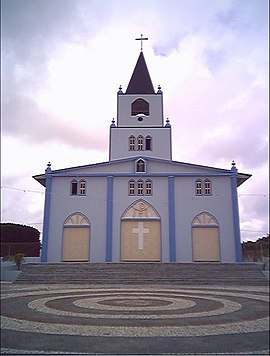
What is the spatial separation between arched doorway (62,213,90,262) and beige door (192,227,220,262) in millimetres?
6745

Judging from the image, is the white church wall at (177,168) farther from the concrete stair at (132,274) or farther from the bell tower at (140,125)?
the concrete stair at (132,274)

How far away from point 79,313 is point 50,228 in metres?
16.0

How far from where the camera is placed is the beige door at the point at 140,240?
24.1 meters

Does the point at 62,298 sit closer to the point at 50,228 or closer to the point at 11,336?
the point at 11,336

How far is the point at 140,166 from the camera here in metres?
25.8

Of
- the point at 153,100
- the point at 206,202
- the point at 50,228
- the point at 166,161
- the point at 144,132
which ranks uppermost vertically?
the point at 153,100

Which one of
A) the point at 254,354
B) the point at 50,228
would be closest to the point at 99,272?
the point at 50,228

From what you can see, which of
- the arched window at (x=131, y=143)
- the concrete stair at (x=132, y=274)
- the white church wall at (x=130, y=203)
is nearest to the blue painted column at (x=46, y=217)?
the concrete stair at (x=132, y=274)

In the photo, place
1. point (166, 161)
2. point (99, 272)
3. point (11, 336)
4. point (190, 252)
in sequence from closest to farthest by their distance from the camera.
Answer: point (11, 336), point (99, 272), point (190, 252), point (166, 161)

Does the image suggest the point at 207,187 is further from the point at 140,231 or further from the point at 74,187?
the point at 74,187

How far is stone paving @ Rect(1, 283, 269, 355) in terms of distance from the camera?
218 inches

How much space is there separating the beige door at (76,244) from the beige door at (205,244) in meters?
6.74

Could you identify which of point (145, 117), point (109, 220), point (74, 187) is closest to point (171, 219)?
point (109, 220)

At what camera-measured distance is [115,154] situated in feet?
93.6
